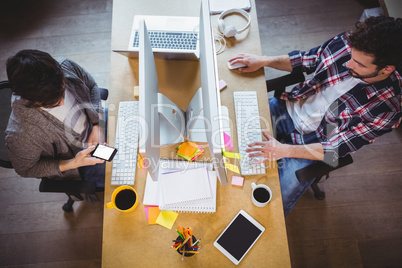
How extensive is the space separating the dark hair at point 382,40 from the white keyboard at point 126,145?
118 cm

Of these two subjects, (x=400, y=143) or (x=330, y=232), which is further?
(x=400, y=143)

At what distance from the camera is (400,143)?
2.19 m

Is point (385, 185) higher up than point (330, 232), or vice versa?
point (385, 185)

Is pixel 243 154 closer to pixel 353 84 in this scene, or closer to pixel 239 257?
pixel 239 257

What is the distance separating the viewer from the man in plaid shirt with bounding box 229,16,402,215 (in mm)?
1193

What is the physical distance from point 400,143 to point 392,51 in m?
1.41

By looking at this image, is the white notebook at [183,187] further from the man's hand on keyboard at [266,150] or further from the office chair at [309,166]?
the office chair at [309,166]

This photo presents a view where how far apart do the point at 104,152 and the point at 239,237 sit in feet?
2.51

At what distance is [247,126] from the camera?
1.44m

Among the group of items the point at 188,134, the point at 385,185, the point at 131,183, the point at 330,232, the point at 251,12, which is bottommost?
the point at 330,232

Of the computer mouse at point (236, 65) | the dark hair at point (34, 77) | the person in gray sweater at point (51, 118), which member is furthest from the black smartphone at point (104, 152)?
the computer mouse at point (236, 65)

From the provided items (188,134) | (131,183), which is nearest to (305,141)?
(188,134)

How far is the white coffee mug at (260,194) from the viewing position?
1.26 meters

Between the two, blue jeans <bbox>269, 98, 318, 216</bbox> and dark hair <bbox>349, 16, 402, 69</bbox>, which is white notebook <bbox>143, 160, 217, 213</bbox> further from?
dark hair <bbox>349, 16, 402, 69</bbox>
